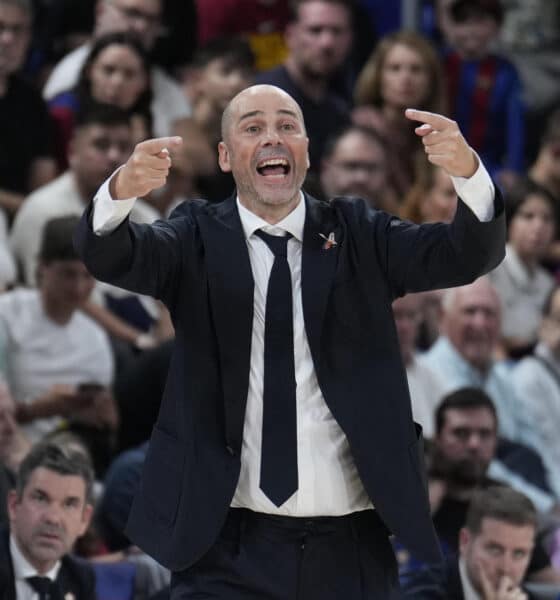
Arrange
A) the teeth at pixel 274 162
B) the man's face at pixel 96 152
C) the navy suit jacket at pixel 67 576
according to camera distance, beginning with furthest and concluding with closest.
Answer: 1. the man's face at pixel 96 152
2. the navy suit jacket at pixel 67 576
3. the teeth at pixel 274 162

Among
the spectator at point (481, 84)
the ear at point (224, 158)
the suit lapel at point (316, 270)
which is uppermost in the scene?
the spectator at point (481, 84)

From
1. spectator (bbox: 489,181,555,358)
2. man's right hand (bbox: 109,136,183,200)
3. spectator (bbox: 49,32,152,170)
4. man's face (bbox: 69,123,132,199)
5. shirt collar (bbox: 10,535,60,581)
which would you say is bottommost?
shirt collar (bbox: 10,535,60,581)

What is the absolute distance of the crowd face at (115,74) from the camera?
7.10m

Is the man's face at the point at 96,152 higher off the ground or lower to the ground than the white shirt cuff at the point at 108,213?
higher

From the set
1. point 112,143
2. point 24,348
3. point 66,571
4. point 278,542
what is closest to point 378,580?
point 278,542

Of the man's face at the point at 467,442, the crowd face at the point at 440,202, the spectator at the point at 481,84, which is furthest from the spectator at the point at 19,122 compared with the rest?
the spectator at the point at 481,84

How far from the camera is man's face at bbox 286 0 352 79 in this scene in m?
7.64

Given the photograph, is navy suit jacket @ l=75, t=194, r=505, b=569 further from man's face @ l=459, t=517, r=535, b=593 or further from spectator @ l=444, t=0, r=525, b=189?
spectator @ l=444, t=0, r=525, b=189

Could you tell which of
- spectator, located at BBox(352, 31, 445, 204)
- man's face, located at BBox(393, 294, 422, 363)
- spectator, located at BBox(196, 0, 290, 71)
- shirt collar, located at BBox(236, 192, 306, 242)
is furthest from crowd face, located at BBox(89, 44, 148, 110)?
shirt collar, located at BBox(236, 192, 306, 242)

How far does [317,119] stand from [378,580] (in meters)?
4.50

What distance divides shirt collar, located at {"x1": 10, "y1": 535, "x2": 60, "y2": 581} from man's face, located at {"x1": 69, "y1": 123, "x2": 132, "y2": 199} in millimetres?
2271

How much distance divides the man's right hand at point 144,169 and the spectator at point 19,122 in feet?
12.2

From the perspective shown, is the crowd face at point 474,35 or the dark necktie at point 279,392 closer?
the dark necktie at point 279,392

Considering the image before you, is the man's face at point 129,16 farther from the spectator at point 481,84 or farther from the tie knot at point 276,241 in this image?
the tie knot at point 276,241
